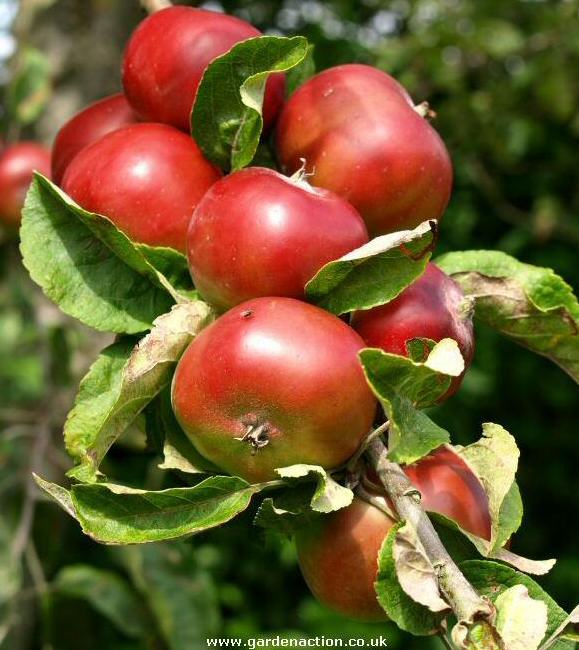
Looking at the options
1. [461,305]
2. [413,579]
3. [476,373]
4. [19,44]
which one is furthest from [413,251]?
[476,373]

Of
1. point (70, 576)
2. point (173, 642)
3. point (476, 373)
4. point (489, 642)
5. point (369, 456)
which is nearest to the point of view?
point (489, 642)

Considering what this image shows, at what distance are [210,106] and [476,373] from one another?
172cm

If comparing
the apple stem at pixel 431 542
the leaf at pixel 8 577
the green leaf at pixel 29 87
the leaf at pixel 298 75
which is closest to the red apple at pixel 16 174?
the green leaf at pixel 29 87

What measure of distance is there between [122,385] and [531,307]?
0.35 metres

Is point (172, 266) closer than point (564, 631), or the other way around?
point (564, 631)

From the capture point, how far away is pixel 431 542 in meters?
0.58

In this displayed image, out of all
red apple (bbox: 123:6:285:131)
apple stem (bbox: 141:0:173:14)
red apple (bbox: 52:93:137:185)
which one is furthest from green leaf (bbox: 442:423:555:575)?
apple stem (bbox: 141:0:173:14)

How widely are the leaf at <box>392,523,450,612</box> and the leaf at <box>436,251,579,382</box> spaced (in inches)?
10.4

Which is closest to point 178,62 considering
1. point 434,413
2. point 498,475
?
point 498,475

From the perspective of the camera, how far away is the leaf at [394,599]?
1.83 feet

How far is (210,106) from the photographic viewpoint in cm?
73

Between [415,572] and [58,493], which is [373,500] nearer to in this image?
[415,572]

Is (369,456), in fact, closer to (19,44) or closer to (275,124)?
(275,124)

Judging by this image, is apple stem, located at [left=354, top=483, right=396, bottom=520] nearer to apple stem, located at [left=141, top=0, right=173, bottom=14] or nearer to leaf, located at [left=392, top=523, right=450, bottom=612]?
leaf, located at [left=392, top=523, right=450, bottom=612]
